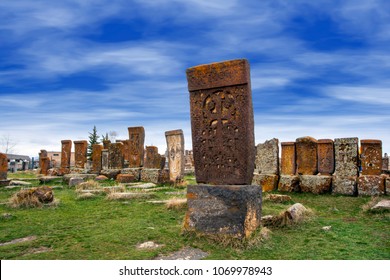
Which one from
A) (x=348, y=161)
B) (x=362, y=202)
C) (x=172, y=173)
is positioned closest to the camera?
(x=362, y=202)

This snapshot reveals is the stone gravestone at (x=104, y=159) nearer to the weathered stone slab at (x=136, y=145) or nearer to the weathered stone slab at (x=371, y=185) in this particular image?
the weathered stone slab at (x=136, y=145)

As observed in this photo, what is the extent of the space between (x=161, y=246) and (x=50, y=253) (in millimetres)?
1311

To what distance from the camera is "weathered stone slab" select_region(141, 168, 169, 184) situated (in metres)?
13.0

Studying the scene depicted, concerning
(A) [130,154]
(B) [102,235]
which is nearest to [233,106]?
(B) [102,235]

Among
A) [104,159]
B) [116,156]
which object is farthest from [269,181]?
[104,159]

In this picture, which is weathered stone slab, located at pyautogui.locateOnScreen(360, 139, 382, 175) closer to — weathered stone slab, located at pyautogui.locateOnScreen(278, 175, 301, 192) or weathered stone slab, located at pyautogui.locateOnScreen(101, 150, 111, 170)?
weathered stone slab, located at pyautogui.locateOnScreen(278, 175, 301, 192)

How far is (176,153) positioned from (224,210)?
832 centimetres

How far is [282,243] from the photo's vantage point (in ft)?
14.6

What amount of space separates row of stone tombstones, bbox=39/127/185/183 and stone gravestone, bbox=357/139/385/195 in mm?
6129

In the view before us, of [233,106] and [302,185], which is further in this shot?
[302,185]

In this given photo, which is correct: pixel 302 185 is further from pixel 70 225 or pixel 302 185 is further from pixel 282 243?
pixel 70 225

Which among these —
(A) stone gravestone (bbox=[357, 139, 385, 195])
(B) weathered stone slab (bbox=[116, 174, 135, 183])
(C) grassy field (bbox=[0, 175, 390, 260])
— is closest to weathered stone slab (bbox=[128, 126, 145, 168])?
(B) weathered stone slab (bbox=[116, 174, 135, 183])

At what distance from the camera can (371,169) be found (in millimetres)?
8883

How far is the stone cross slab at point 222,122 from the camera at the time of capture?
468 centimetres
